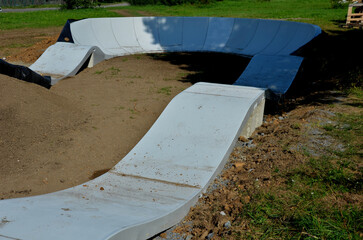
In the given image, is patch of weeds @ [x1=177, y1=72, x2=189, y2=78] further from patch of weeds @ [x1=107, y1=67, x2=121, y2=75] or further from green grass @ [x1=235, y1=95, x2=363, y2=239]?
green grass @ [x1=235, y1=95, x2=363, y2=239]

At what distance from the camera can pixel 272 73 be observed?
9.10 meters

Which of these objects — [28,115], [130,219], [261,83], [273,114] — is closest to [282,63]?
[261,83]

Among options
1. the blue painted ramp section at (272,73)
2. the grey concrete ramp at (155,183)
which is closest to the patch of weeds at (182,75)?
the blue painted ramp section at (272,73)

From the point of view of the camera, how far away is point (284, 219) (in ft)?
11.3

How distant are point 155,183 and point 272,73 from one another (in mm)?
5682

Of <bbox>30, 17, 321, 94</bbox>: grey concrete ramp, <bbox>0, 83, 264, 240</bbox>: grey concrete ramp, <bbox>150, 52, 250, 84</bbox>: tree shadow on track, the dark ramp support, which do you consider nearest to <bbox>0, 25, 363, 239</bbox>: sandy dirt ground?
<bbox>0, 83, 264, 240</bbox>: grey concrete ramp

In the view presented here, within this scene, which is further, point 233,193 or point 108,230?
point 233,193

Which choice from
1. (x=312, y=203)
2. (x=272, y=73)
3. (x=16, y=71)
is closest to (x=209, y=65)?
(x=272, y=73)

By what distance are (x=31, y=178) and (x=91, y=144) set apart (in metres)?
→ 1.25

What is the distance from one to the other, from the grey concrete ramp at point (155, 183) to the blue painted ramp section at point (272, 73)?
185cm

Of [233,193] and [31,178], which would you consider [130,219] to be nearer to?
[233,193]

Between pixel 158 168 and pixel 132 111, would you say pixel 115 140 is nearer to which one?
pixel 132 111

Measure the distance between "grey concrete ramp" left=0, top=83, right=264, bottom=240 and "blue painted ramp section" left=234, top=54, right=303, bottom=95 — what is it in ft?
6.06

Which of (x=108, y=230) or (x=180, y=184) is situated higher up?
(x=108, y=230)
